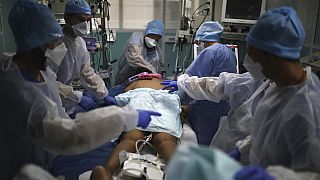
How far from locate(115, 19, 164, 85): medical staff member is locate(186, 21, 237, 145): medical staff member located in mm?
1015

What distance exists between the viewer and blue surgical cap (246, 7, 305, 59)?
112 centimetres

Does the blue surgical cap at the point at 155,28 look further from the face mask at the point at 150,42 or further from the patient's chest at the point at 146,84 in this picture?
the patient's chest at the point at 146,84

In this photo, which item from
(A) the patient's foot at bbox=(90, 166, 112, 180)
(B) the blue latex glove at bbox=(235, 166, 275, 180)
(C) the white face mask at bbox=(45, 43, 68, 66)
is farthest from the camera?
(A) the patient's foot at bbox=(90, 166, 112, 180)

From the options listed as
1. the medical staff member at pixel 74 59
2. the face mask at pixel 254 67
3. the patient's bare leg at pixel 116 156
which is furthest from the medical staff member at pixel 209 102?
the face mask at pixel 254 67

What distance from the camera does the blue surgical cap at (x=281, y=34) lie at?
3.68 feet

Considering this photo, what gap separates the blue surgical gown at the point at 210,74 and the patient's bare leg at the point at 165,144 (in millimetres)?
514

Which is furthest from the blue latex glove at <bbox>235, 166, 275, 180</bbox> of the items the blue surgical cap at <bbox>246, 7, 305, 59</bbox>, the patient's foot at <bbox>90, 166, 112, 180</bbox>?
the patient's foot at <bbox>90, 166, 112, 180</bbox>

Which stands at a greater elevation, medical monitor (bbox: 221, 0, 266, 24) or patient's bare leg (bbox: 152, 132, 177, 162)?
medical monitor (bbox: 221, 0, 266, 24)

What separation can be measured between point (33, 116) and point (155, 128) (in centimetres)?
99

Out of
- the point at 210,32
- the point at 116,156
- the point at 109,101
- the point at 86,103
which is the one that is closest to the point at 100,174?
the point at 116,156

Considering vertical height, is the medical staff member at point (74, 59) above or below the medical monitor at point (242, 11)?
below

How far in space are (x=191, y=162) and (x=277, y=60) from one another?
0.61 meters

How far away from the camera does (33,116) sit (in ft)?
3.83

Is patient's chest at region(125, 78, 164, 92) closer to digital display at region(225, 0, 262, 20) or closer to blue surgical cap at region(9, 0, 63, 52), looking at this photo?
digital display at region(225, 0, 262, 20)
